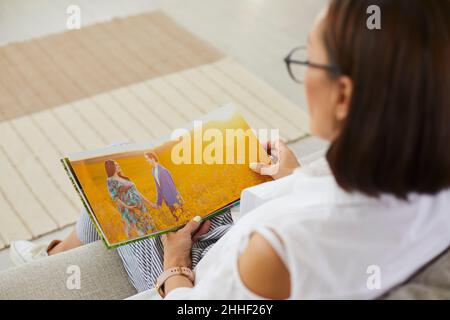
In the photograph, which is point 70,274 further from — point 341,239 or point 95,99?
point 95,99

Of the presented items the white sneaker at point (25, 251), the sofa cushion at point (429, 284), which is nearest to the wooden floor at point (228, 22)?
the white sneaker at point (25, 251)

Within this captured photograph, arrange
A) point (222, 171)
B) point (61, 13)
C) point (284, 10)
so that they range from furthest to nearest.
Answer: point (284, 10)
point (61, 13)
point (222, 171)

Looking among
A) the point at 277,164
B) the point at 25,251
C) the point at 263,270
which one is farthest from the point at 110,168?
the point at 25,251

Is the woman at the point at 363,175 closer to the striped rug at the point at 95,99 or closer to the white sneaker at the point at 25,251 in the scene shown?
the white sneaker at the point at 25,251

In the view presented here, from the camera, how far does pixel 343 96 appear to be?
729mm

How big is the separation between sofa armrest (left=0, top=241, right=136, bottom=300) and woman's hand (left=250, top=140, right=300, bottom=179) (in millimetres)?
351

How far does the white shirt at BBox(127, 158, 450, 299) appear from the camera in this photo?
0.74 meters

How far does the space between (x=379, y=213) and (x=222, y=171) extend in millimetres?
510

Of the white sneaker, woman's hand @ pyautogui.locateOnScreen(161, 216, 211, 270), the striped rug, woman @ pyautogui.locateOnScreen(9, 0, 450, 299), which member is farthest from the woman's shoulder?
the striped rug

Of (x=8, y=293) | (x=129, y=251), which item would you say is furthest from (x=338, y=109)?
(x=8, y=293)

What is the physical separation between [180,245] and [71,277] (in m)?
0.23

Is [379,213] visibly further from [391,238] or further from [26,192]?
[26,192]

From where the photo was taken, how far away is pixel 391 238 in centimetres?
77

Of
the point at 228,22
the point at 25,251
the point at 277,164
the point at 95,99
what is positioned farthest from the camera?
the point at 228,22
